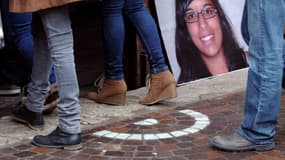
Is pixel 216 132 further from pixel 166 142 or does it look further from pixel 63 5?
pixel 63 5

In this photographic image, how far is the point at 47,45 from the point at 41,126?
56cm

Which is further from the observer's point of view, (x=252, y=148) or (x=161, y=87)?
(x=161, y=87)

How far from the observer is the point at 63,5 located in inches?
122

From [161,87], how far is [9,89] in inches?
54.0

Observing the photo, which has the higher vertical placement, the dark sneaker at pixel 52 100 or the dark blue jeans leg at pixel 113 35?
the dark blue jeans leg at pixel 113 35

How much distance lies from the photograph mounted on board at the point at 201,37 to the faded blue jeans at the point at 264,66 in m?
1.54

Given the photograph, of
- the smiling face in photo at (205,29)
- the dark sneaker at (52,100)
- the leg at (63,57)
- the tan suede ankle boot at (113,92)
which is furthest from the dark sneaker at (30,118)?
the smiling face in photo at (205,29)

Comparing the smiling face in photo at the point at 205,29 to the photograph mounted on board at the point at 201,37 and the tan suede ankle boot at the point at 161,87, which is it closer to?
the photograph mounted on board at the point at 201,37

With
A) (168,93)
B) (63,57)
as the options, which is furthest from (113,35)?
(63,57)

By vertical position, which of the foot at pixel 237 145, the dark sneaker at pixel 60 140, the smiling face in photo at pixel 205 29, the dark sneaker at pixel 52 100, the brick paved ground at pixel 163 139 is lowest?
the brick paved ground at pixel 163 139

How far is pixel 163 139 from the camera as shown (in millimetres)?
3516

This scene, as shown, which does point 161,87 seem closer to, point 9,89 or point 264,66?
point 264,66

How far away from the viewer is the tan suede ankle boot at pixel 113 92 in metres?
4.18

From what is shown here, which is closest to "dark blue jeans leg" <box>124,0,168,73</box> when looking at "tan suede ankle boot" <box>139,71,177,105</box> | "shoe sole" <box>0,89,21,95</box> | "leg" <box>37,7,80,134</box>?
"tan suede ankle boot" <box>139,71,177,105</box>
